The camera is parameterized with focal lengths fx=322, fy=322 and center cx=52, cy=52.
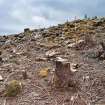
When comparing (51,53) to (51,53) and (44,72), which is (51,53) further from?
(44,72)

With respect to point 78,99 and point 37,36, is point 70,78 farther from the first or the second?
point 37,36

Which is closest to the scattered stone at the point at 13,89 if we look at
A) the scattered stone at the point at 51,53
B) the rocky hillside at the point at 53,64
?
the rocky hillside at the point at 53,64

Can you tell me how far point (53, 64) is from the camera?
17.2ft

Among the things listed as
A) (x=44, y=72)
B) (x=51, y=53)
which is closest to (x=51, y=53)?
(x=51, y=53)

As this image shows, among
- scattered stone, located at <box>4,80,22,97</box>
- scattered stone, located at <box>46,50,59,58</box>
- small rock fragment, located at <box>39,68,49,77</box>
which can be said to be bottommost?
scattered stone, located at <box>4,80,22,97</box>

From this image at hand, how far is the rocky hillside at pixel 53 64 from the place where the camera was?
4.19 metres

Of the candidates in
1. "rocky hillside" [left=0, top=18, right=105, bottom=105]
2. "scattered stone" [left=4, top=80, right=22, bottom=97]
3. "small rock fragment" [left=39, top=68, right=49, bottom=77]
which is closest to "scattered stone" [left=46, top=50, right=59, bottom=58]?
"rocky hillside" [left=0, top=18, right=105, bottom=105]

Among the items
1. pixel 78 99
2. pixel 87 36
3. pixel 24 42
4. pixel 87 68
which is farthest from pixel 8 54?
pixel 78 99

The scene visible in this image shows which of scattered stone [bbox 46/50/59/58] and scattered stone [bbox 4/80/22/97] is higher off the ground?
scattered stone [bbox 46/50/59/58]

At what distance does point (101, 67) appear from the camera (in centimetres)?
483

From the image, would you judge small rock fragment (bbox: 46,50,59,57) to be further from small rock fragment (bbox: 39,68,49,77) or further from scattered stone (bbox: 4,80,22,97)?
scattered stone (bbox: 4,80,22,97)

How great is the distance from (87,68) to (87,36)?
164cm

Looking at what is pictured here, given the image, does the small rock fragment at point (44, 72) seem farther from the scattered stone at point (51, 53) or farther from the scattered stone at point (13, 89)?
the scattered stone at point (51, 53)

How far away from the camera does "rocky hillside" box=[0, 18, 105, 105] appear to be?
4.19 meters
